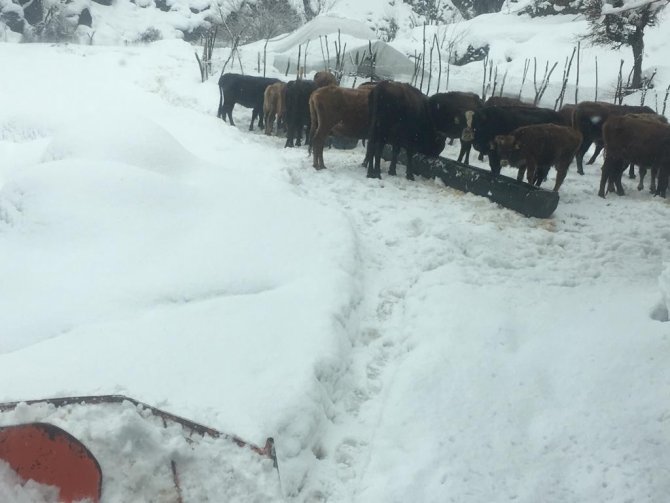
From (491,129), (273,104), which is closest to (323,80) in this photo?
(273,104)

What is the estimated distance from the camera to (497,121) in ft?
31.0

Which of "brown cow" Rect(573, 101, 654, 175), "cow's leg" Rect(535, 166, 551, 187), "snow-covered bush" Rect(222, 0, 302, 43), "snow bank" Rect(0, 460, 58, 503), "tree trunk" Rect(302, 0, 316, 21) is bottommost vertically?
"snow bank" Rect(0, 460, 58, 503)

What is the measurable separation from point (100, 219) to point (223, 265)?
1.46 m

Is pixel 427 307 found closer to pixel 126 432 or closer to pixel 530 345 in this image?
pixel 530 345

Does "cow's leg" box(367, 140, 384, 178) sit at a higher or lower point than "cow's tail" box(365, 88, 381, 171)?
lower

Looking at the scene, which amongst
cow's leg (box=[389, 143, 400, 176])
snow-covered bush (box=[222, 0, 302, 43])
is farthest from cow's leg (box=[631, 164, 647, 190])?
snow-covered bush (box=[222, 0, 302, 43])

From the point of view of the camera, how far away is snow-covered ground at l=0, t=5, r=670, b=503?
10.7 feet

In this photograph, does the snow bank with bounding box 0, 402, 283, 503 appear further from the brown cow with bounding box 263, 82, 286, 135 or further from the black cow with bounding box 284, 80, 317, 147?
the brown cow with bounding box 263, 82, 286, 135

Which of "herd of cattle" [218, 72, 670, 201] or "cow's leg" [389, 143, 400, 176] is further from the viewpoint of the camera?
"cow's leg" [389, 143, 400, 176]

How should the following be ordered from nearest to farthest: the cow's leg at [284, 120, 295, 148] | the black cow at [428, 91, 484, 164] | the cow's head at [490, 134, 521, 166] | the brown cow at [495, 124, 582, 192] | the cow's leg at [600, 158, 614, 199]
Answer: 1. the brown cow at [495, 124, 582, 192]
2. the cow's head at [490, 134, 521, 166]
3. the cow's leg at [600, 158, 614, 199]
4. the black cow at [428, 91, 484, 164]
5. the cow's leg at [284, 120, 295, 148]

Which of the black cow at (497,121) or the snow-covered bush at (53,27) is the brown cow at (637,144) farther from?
the snow-covered bush at (53,27)

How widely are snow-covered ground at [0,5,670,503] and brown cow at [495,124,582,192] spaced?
85cm

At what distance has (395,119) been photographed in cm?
930

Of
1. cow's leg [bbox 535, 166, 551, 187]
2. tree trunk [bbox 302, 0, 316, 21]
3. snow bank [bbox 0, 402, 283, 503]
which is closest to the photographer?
snow bank [bbox 0, 402, 283, 503]
